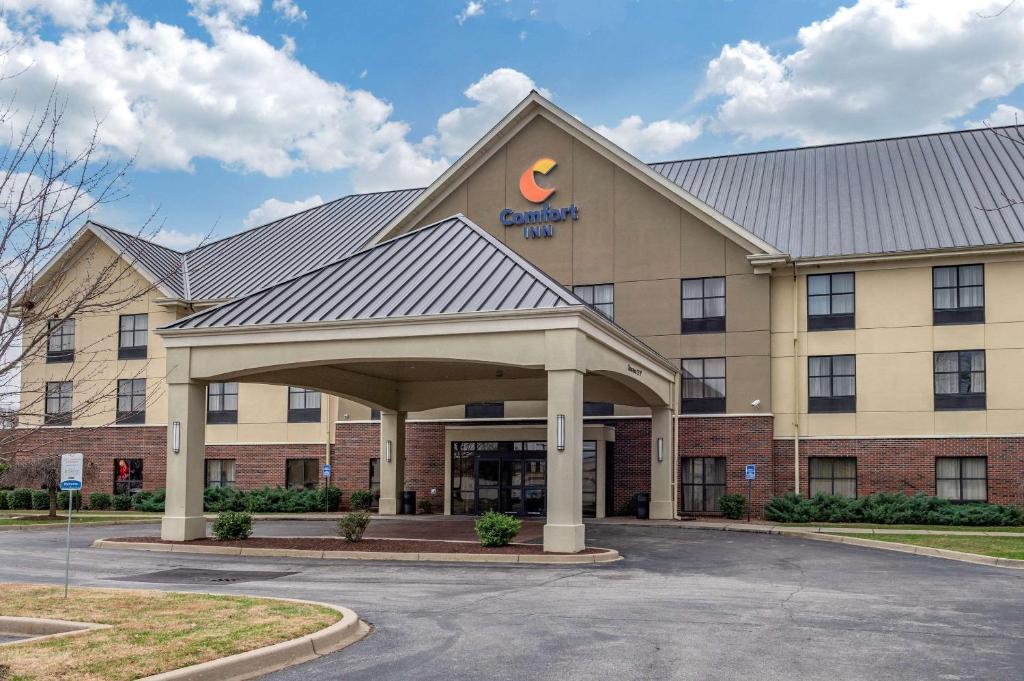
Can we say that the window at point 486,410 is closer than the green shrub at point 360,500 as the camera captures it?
No

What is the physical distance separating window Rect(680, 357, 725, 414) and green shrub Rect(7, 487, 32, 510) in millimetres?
28635

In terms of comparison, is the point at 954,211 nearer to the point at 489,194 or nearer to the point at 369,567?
the point at 489,194

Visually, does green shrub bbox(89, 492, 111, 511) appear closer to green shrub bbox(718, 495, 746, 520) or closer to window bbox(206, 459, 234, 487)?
window bbox(206, 459, 234, 487)

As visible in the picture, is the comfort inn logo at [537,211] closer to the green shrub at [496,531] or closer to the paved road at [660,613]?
the paved road at [660,613]

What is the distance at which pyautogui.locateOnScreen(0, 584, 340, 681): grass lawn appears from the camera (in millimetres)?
9680

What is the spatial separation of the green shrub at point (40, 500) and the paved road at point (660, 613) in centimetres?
2163

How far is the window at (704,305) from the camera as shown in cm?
3653

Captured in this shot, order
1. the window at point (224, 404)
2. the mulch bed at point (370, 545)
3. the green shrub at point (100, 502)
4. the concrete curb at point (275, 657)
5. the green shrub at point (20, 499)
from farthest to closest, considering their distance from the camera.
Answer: the green shrub at point (20, 499) → the window at point (224, 404) → the green shrub at point (100, 502) → the mulch bed at point (370, 545) → the concrete curb at point (275, 657)

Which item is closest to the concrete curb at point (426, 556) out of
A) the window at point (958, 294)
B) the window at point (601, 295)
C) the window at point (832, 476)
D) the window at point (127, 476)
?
the window at point (832, 476)

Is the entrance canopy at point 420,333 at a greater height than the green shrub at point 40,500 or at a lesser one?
greater

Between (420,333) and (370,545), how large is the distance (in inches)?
197

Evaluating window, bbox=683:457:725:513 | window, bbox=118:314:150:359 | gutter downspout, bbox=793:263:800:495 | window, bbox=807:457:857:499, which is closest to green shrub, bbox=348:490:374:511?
window, bbox=118:314:150:359

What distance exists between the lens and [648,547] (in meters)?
24.8

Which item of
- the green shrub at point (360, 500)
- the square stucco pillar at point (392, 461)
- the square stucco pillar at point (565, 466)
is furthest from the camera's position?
the green shrub at point (360, 500)
